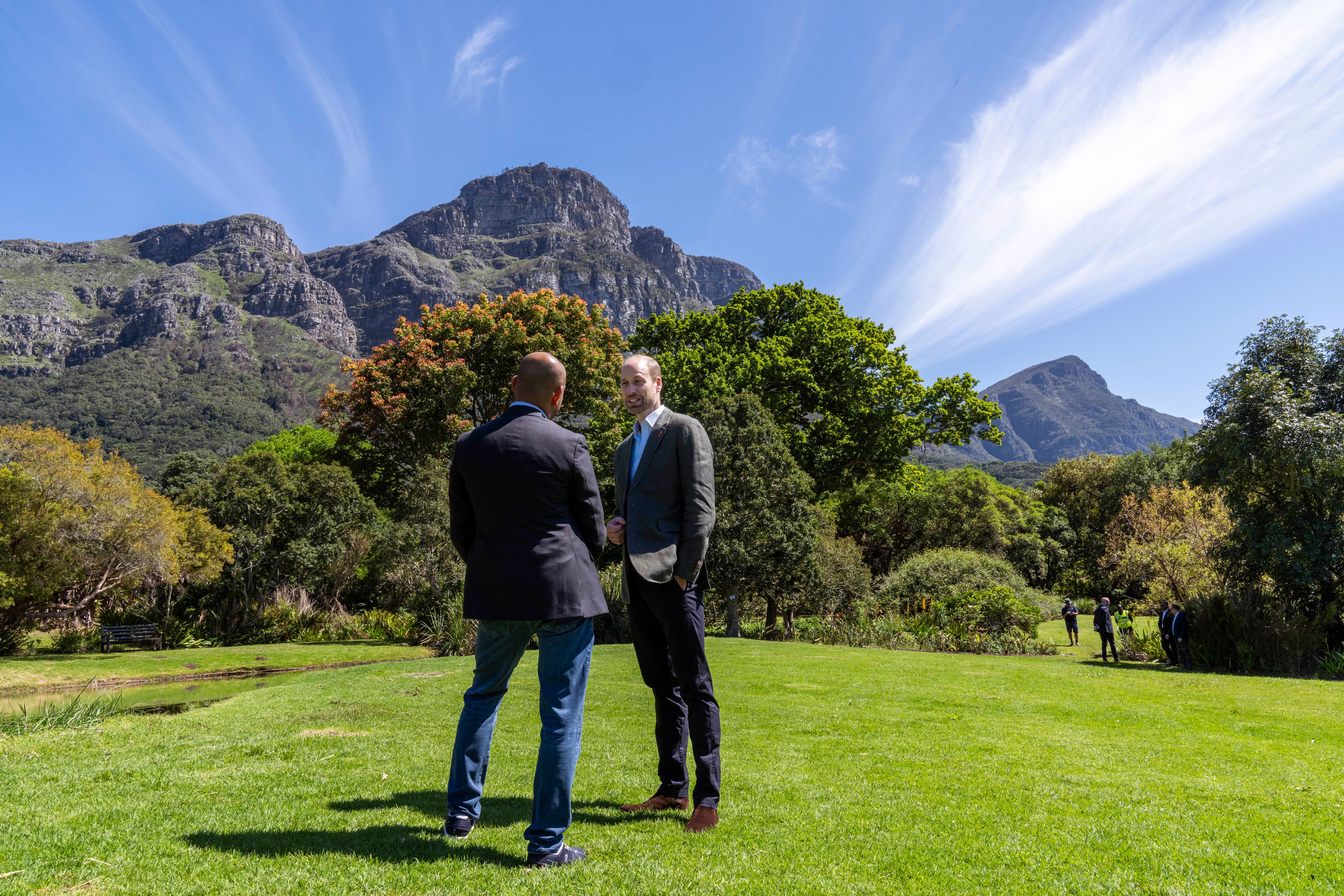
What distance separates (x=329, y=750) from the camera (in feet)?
16.6

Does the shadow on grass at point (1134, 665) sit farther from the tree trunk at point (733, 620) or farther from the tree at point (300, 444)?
the tree at point (300, 444)

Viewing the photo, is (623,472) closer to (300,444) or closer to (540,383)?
(540,383)

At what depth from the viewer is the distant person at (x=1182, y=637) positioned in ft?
46.7

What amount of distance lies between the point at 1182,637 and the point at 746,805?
49.7 ft

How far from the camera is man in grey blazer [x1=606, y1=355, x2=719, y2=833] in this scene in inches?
133

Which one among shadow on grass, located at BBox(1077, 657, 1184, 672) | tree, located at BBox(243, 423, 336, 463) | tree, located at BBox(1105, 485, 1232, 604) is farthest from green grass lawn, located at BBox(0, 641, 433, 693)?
tree, located at BBox(1105, 485, 1232, 604)

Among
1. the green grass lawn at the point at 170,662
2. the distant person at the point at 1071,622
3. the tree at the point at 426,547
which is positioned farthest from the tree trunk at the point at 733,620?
the distant person at the point at 1071,622

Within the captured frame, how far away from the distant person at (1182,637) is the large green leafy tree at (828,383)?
1337cm

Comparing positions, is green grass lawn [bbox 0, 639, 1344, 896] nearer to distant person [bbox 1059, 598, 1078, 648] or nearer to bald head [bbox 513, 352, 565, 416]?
bald head [bbox 513, 352, 565, 416]

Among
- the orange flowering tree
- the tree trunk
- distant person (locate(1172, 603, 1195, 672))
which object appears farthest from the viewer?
the orange flowering tree

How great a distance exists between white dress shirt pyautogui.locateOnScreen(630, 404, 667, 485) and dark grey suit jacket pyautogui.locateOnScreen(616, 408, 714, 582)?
20mm

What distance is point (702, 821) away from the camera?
316 cm

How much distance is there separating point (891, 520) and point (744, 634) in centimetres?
1836

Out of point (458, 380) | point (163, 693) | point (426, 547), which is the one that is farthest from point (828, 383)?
point (163, 693)
